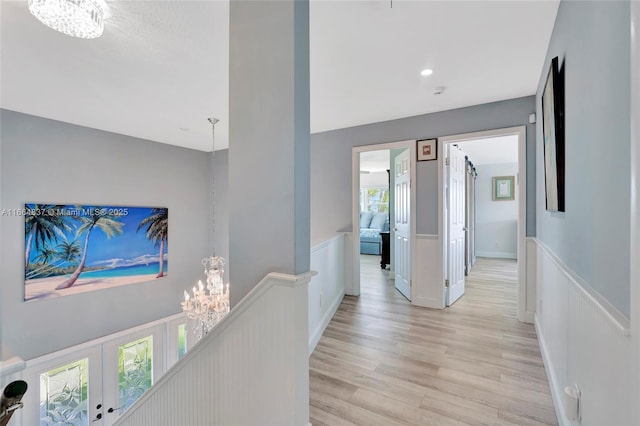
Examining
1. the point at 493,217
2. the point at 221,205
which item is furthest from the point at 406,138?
the point at 493,217

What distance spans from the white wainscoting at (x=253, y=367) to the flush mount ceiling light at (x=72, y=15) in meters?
1.85

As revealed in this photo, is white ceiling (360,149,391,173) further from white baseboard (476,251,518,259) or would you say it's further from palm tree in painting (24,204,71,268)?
palm tree in painting (24,204,71,268)

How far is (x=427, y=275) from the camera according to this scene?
3.48 metres

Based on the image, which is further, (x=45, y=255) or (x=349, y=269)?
(x=349, y=269)

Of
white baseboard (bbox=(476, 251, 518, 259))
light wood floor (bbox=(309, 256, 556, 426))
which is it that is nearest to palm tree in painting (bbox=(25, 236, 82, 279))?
light wood floor (bbox=(309, 256, 556, 426))

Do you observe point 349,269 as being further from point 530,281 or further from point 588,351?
point 588,351

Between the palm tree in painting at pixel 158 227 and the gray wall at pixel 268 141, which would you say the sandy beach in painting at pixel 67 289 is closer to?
the palm tree in painting at pixel 158 227

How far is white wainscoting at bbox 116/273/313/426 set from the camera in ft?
3.32

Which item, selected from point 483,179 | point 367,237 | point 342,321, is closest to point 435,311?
point 342,321

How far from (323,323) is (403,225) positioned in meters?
2.00

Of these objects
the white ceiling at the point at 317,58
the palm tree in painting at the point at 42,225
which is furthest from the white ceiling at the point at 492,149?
the palm tree in painting at the point at 42,225

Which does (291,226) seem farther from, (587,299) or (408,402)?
(408,402)

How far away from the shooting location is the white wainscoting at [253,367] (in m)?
1.01

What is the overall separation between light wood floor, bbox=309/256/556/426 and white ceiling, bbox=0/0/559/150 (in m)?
2.47
